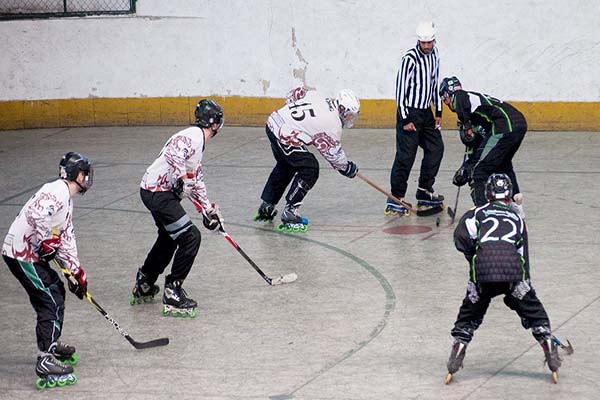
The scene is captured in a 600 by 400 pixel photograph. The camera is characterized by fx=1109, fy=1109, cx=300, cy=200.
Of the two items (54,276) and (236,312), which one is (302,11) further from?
(54,276)

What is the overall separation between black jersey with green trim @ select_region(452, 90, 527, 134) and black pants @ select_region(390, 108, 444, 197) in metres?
1.24

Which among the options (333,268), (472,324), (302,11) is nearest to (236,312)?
(333,268)

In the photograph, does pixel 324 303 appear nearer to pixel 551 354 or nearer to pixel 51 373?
pixel 551 354

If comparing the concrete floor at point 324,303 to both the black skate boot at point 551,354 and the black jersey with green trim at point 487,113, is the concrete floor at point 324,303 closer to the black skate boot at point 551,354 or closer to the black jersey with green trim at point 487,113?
the black skate boot at point 551,354

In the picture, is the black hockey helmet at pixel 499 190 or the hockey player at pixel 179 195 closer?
the black hockey helmet at pixel 499 190

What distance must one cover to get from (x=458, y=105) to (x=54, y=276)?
4376 millimetres

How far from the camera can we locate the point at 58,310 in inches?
288

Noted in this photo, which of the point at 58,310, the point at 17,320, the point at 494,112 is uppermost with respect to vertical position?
the point at 494,112

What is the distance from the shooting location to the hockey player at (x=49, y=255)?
23.5 ft

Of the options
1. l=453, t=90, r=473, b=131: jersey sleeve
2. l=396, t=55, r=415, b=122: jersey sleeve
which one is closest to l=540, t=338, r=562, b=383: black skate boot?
l=453, t=90, r=473, b=131: jersey sleeve

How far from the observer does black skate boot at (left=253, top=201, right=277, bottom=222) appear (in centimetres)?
1122

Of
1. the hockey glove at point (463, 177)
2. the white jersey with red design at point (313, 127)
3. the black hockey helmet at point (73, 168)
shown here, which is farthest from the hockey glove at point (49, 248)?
the hockey glove at point (463, 177)

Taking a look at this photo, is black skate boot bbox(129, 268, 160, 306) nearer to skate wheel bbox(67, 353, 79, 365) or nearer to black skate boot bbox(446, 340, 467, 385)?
skate wheel bbox(67, 353, 79, 365)

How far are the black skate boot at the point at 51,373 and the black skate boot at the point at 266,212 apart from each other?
4252 millimetres
